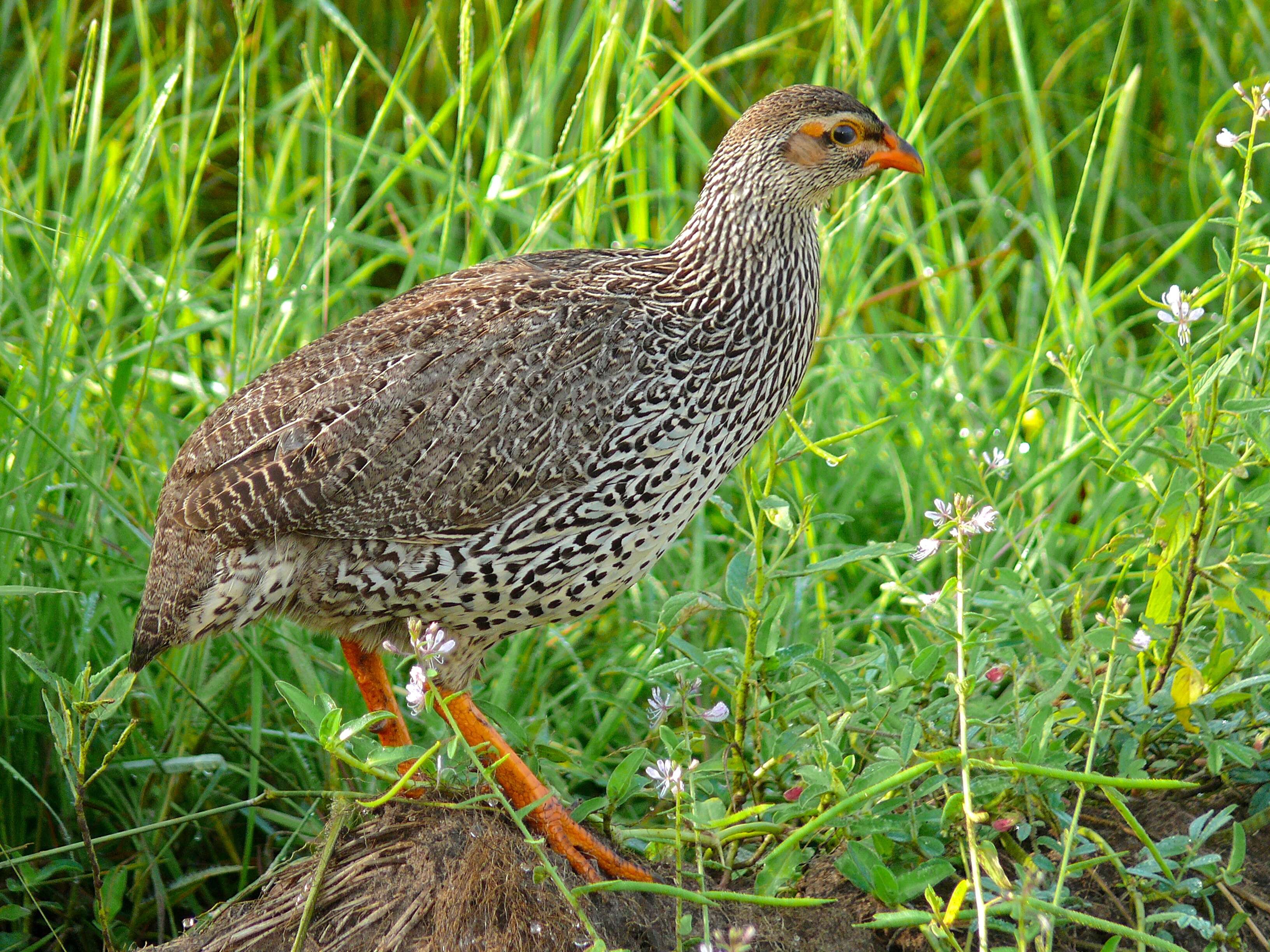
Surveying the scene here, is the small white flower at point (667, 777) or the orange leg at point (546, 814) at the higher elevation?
the small white flower at point (667, 777)

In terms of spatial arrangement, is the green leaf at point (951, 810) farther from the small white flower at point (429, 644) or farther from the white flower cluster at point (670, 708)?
the small white flower at point (429, 644)

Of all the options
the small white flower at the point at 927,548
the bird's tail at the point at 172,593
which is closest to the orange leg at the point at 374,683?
the bird's tail at the point at 172,593

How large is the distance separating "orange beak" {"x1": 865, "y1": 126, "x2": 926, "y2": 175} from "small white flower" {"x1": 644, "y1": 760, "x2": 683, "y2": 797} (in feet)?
4.85

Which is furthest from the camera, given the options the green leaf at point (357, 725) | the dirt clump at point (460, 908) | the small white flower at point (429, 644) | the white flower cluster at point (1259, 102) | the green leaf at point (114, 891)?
the green leaf at point (114, 891)

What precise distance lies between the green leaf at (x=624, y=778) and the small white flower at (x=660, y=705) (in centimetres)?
7

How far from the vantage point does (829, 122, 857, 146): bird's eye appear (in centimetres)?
311

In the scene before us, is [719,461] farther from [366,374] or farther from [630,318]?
[366,374]

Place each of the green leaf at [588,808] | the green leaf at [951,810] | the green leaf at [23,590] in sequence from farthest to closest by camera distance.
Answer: the green leaf at [23,590]
the green leaf at [588,808]
the green leaf at [951,810]

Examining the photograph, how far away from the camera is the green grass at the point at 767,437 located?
2654 millimetres

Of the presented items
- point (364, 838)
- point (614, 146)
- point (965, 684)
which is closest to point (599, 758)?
point (364, 838)

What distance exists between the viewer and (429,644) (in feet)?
7.07

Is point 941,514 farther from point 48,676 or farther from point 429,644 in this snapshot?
point 48,676

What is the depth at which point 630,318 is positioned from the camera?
2.94 metres

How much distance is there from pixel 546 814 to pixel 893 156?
5.44ft
